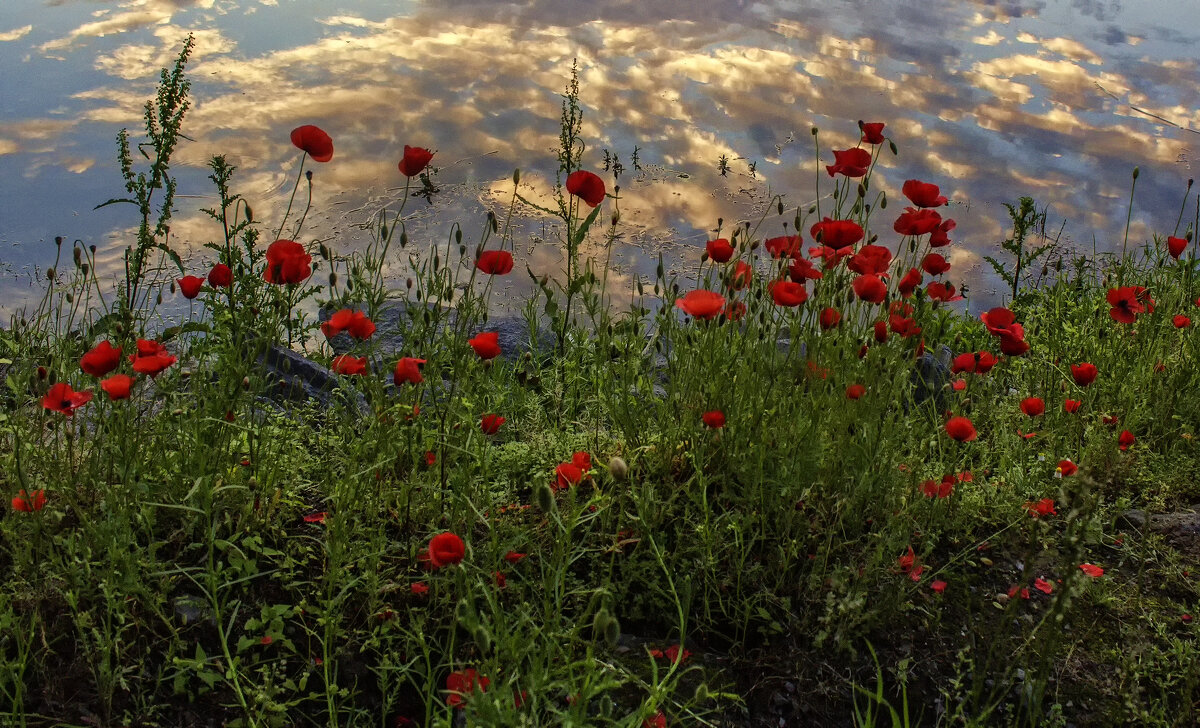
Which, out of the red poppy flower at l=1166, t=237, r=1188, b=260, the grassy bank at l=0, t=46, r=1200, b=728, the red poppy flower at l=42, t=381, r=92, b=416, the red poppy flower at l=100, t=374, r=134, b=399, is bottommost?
the grassy bank at l=0, t=46, r=1200, b=728

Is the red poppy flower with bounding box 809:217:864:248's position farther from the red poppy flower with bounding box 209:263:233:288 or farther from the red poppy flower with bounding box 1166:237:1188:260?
the red poppy flower with bounding box 1166:237:1188:260

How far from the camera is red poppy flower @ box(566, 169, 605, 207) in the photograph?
2664mm

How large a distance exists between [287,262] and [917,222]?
1661 mm

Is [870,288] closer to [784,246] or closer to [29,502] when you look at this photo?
[784,246]

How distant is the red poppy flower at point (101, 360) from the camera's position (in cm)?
224

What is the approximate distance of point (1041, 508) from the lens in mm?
2680

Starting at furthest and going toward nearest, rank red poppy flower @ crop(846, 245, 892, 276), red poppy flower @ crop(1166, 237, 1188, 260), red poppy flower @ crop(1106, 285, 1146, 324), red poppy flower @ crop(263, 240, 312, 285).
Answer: red poppy flower @ crop(1166, 237, 1188, 260)
red poppy flower @ crop(1106, 285, 1146, 324)
red poppy flower @ crop(846, 245, 892, 276)
red poppy flower @ crop(263, 240, 312, 285)

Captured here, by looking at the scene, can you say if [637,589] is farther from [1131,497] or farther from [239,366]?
[1131,497]

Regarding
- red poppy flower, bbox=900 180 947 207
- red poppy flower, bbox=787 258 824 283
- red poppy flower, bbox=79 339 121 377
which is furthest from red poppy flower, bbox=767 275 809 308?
red poppy flower, bbox=79 339 121 377

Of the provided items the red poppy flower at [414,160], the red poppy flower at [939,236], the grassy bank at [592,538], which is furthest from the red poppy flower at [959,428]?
the red poppy flower at [414,160]

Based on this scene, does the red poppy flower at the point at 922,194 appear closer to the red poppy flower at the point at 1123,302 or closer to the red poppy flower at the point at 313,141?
the red poppy flower at the point at 1123,302

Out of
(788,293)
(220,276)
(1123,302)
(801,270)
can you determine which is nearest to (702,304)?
(788,293)

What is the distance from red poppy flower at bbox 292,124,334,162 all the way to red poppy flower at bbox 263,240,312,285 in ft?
0.94

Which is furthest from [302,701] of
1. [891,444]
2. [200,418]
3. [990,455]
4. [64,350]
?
[990,455]
